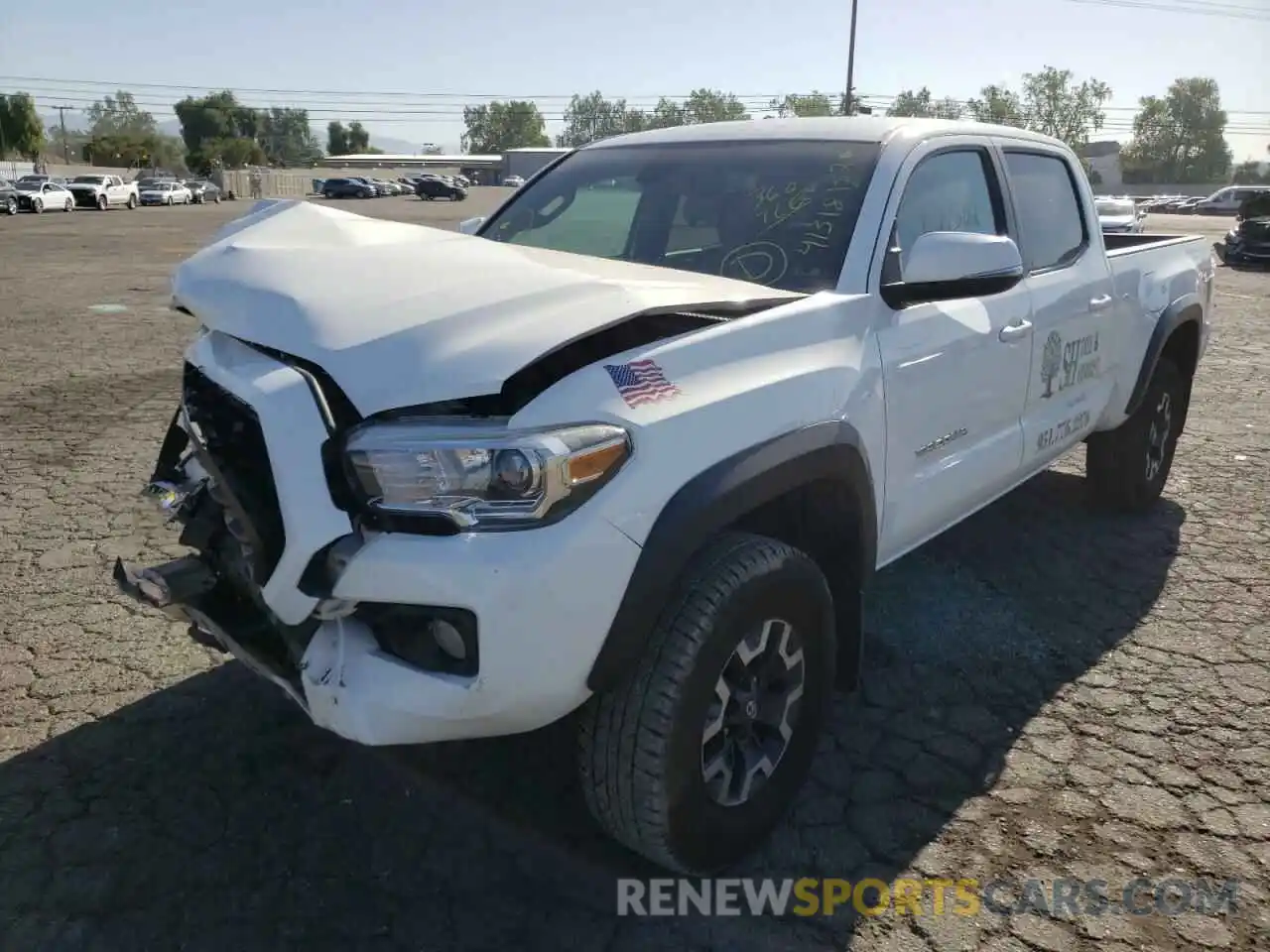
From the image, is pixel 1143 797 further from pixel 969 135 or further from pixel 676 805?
pixel 969 135

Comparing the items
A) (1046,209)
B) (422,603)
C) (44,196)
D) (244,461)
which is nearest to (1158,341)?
(1046,209)

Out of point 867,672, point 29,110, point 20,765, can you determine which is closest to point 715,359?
point 867,672

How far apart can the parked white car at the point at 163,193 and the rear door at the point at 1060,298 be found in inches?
2214

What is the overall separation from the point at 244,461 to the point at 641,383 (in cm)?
91

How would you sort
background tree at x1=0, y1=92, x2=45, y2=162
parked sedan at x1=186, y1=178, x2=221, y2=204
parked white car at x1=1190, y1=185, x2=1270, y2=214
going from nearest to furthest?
parked white car at x1=1190, y1=185, x2=1270, y2=214 < parked sedan at x1=186, y1=178, x2=221, y2=204 < background tree at x1=0, y1=92, x2=45, y2=162

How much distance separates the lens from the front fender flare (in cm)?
216

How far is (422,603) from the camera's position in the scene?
205 centimetres

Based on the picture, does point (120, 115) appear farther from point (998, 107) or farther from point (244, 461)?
point (244, 461)

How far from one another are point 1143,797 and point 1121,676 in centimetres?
77

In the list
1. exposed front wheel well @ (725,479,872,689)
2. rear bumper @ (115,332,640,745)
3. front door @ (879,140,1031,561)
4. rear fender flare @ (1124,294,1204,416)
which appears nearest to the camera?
rear bumper @ (115,332,640,745)

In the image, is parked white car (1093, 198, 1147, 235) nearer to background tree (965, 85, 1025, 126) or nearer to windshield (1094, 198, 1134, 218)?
windshield (1094, 198, 1134, 218)

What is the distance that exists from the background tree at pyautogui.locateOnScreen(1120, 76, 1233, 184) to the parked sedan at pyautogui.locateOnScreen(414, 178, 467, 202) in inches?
3137

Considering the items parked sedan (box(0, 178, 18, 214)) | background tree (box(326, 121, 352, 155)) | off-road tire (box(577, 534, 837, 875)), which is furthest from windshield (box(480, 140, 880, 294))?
background tree (box(326, 121, 352, 155))

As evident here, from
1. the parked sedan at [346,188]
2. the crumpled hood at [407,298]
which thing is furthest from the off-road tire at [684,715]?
the parked sedan at [346,188]
